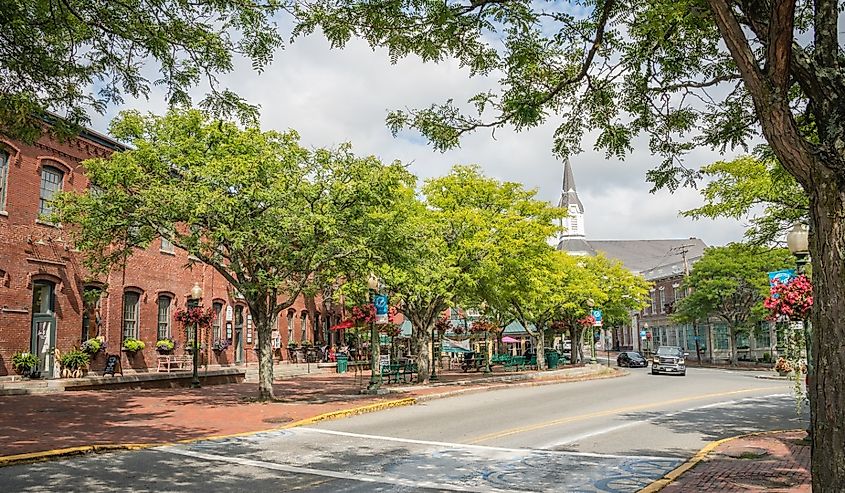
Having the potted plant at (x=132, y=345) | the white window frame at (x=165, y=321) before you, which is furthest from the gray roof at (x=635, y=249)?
the potted plant at (x=132, y=345)

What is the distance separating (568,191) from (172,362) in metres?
92.1

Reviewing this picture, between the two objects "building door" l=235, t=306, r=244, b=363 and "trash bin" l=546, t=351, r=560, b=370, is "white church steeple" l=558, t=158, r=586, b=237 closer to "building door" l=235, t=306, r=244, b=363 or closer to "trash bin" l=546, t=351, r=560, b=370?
"trash bin" l=546, t=351, r=560, b=370

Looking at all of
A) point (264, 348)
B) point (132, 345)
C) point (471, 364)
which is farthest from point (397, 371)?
point (471, 364)

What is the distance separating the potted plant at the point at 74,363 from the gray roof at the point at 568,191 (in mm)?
93206

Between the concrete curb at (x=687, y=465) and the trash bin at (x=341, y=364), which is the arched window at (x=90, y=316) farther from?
the concrete curb at (x=687, y=465)

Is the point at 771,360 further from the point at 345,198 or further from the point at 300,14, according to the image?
the point at 300,14

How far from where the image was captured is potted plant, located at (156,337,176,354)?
2998cm

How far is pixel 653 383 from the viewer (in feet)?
98.4

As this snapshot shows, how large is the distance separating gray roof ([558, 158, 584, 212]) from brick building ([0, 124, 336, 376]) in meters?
87.0

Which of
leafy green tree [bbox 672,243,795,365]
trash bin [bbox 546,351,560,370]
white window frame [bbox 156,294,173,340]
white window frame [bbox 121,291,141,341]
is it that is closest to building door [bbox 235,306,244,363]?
white window frame [bbox 156,294,173,340]

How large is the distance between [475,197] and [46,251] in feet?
55.0

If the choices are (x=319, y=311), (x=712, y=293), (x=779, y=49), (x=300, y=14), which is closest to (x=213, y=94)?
(x=300, y=14)

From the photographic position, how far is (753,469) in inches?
383

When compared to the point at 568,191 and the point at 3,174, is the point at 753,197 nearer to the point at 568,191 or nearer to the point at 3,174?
the point at 3,174
